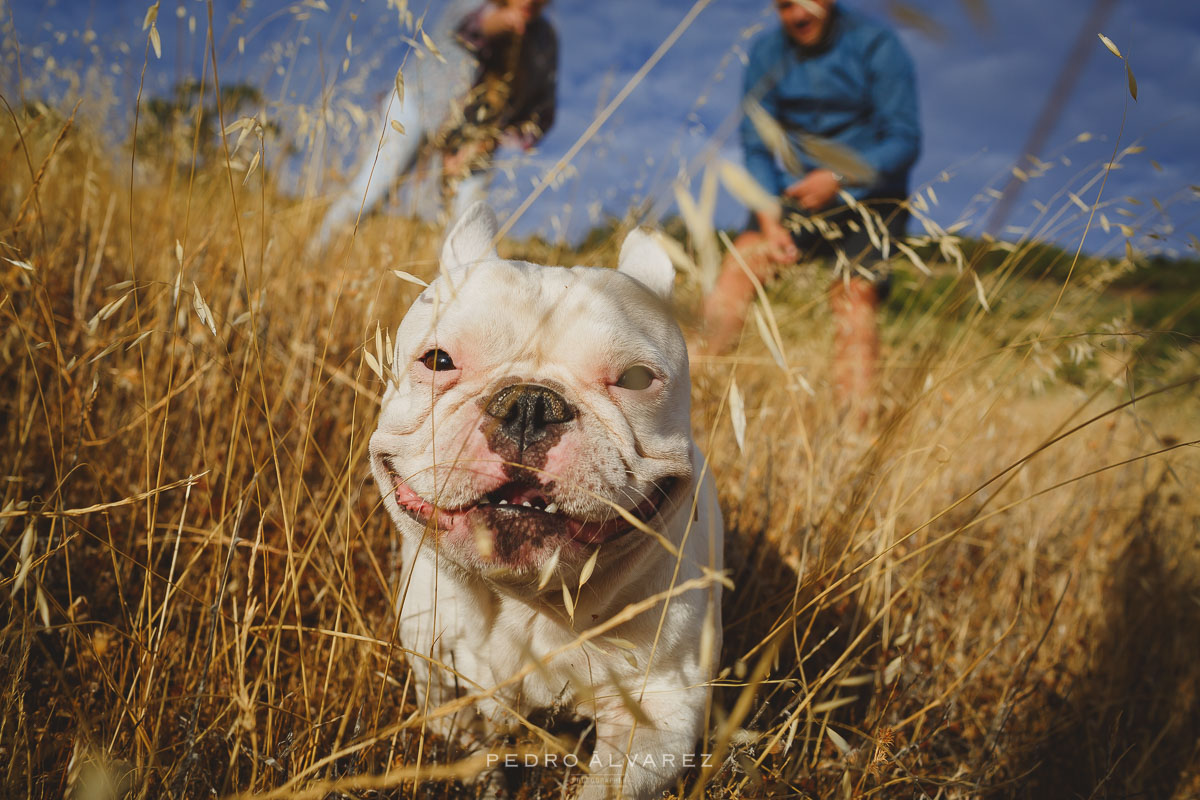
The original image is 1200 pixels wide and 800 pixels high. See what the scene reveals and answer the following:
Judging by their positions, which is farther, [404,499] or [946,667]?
[946,667]

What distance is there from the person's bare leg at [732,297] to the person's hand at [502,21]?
1.63 metres

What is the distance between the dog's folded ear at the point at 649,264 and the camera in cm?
151

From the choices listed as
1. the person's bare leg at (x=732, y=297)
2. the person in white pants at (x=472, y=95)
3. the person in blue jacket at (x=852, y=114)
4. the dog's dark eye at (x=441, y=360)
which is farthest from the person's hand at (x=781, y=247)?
the person in white pants at (x=472, y=95)

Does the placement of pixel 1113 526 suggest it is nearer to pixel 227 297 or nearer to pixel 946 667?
pixel 946 667

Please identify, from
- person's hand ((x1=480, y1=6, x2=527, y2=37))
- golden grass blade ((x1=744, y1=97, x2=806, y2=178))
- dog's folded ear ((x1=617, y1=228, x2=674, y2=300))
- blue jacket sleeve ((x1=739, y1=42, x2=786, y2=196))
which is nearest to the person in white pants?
person's hand ((x1=480, y1=6, x2=527, y2=37))

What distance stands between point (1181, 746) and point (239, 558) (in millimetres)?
2547

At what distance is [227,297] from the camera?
2420mm

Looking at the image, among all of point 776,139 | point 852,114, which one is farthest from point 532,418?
point 852,114

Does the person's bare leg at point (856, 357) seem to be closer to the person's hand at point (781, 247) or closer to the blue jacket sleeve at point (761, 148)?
the person's hand at point (781, 247)

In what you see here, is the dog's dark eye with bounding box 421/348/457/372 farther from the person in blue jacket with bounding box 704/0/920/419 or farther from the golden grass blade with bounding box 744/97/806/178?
the person in blue jacket with bounding box 704/0/920/419

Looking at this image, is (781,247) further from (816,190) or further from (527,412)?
(527,412)


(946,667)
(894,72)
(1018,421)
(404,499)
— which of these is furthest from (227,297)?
(1018,421)

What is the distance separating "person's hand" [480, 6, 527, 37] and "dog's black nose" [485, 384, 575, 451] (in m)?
2.97

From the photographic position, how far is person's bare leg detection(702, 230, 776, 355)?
2.17 feet
